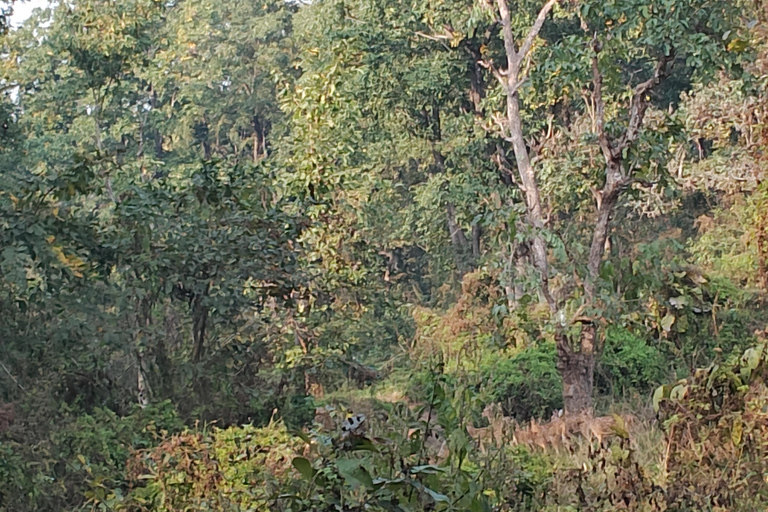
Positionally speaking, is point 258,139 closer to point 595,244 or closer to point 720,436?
point 595,244

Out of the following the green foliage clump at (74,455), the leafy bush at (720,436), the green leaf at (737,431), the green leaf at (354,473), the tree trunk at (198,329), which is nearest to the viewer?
the green leaf at (354,473)

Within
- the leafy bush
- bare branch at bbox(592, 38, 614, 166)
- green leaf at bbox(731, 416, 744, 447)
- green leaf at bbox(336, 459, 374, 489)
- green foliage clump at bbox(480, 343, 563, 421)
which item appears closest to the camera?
green leaf at bbox(336, 459, 374, 489)

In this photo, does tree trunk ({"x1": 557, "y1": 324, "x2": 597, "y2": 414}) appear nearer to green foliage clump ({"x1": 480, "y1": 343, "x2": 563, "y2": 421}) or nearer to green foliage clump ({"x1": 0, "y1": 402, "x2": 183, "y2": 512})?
green foliage clump ({"x1": 480, "y1": 343, "x2": 563, "y2": 421})

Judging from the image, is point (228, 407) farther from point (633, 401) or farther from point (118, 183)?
point (118, 183)

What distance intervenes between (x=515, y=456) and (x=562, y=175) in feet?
31.9

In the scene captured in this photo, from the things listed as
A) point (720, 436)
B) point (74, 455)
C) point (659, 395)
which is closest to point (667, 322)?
point (720, 436)

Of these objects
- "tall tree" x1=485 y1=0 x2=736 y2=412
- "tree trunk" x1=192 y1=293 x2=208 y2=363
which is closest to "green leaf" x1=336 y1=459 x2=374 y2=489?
"tree trunk" x1=192 y1=293 x2=208 y2=363

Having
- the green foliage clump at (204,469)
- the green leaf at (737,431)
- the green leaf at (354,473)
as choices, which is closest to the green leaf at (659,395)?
the green leaf at (737,431)

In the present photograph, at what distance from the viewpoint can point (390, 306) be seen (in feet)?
36.5

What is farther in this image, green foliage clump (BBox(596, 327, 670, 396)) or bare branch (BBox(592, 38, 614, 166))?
green foliage clump (BBox(596, 327, 670, 396))

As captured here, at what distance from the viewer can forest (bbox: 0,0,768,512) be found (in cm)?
496

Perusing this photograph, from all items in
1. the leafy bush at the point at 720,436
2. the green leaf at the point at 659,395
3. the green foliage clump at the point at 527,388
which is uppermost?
the green leaf at the point at 659,395

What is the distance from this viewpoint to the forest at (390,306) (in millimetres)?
4961

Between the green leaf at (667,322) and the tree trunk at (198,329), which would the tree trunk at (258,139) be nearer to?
the tree trunk at (198,329)
